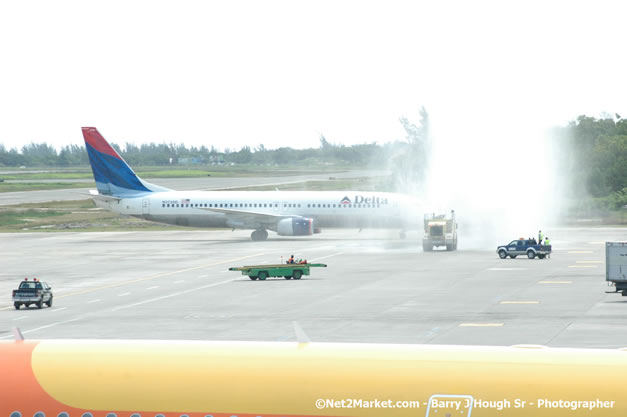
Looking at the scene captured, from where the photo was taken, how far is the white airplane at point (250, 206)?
92062mm

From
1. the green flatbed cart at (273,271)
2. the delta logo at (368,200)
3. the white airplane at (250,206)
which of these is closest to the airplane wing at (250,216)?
the white airplane at (250,206)

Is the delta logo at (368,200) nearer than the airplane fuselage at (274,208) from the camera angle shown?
No

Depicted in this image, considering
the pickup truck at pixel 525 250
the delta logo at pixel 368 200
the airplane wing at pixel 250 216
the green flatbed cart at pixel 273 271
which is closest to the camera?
the green flatbed cart at pixel 273 271

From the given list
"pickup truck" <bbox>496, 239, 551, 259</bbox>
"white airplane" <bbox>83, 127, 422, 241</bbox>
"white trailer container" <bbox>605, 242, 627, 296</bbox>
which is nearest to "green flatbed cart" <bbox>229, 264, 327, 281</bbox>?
"white trailer container" <bbox>605, 242, 627, 296</bbox>

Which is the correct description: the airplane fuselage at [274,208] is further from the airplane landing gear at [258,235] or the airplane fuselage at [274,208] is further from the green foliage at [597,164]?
the green foliage at [597,164]

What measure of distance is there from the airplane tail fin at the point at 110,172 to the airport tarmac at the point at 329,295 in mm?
8593

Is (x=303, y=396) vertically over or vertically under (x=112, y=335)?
over

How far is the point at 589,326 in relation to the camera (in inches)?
1542

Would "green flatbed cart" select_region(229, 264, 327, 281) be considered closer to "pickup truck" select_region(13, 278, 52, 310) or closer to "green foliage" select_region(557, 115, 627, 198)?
"pickup truck" select_region(13, 278, 52, 310)

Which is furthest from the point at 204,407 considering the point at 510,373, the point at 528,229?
the point at 528,229

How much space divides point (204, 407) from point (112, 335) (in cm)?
2746

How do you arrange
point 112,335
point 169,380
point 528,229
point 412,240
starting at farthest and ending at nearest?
1. point 528,229
2. point 412,240
3. point 112,335
4. point 169,380

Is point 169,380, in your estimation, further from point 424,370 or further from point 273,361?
point 424,370

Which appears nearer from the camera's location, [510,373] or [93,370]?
[510,373]
